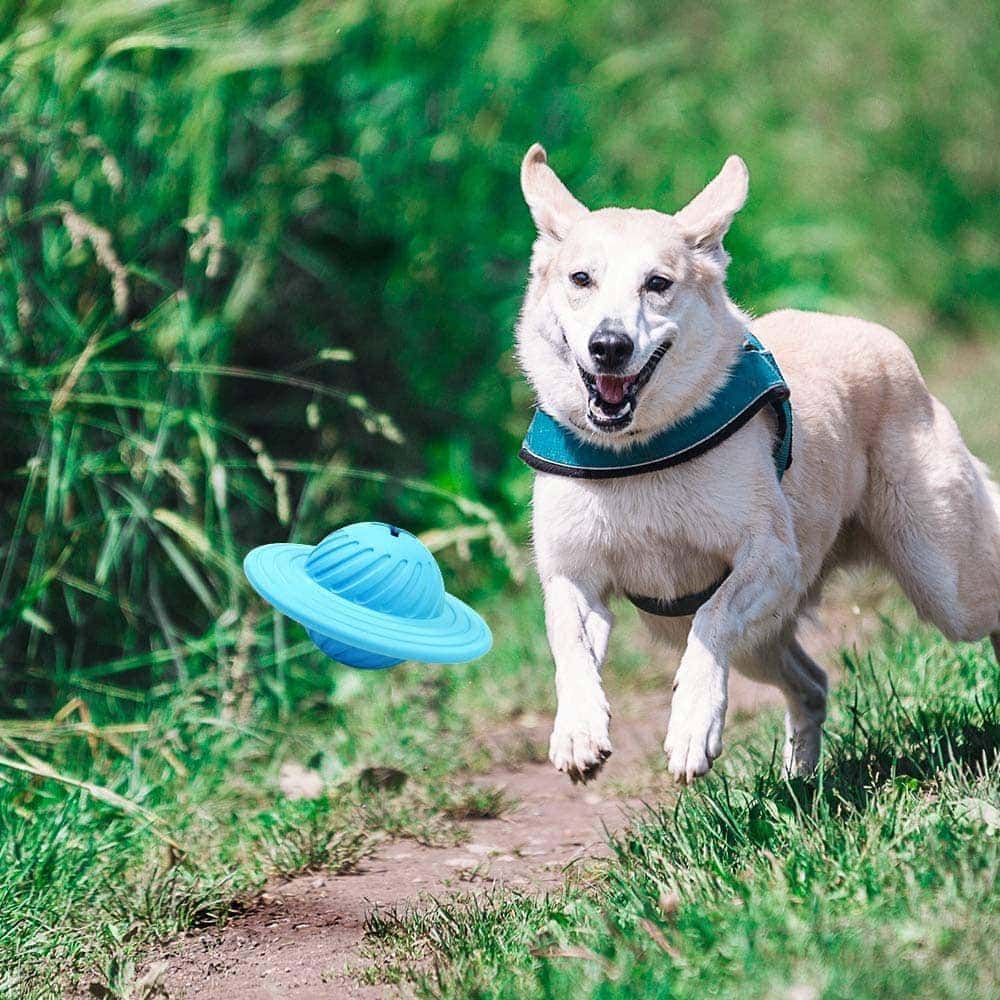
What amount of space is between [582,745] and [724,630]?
462 millimetres

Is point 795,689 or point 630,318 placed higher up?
point 630,318

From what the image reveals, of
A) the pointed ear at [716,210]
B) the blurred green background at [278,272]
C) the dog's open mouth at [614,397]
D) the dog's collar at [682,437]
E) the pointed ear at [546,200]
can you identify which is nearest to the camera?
the dog's open mouth at [614,397]

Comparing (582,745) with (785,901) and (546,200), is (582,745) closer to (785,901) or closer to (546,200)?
(785,901)

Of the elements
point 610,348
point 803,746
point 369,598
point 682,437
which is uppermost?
point 610,348

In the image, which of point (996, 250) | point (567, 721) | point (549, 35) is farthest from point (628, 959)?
point (996, 250)

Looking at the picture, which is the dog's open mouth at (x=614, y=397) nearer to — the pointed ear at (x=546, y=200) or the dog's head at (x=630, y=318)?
the dog's head at (x=630, y=318)

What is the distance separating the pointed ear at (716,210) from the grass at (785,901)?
1.31 meters

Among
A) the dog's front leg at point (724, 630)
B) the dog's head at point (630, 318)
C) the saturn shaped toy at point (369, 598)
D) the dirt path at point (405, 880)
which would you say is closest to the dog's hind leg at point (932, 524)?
the dog's front leg at point (724, 630)

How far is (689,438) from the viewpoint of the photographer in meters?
3.51

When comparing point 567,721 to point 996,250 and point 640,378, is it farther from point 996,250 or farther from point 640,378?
point 996,250

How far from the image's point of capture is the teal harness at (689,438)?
11.5 feet

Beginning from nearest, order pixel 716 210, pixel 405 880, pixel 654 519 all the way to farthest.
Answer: pixel 654 519
pixel 716 210
pixel 405 880

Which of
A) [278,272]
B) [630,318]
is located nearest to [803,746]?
[630,318]

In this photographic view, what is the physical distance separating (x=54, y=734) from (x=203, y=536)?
0.83m
